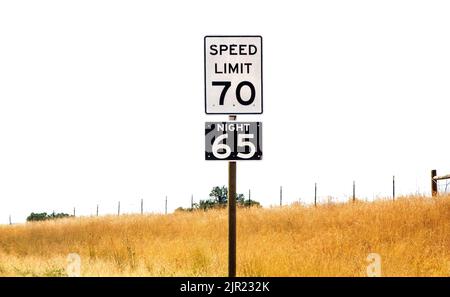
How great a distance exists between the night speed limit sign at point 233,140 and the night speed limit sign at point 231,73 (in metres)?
0.21

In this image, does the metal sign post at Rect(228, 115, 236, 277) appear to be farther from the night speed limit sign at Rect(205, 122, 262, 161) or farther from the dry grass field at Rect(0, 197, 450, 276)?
the dry grass field at Rect(0, 197, 450, 276)

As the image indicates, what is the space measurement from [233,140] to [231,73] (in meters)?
0.98

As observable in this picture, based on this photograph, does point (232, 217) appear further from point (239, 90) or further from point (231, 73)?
point (231, 73)

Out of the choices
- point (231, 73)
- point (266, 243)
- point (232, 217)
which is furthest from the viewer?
point (266, 243)

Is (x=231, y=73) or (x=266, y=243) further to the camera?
(x=266, y=243)

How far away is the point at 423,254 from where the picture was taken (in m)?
14.5

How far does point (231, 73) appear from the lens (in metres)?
8.12

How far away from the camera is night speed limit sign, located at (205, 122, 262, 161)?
26.7 feet

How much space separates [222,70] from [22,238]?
21945mm

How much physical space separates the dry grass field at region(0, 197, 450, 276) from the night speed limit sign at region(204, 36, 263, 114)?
4904 millimetres

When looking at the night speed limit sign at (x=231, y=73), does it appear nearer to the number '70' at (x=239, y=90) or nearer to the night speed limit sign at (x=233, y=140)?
the number '70' at (x=239, y=90)

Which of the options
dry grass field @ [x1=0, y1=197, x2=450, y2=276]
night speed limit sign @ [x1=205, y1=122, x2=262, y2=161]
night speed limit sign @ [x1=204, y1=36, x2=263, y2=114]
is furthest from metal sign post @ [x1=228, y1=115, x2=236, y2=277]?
dry grass field @ [x1=0, y1=197, x2=450, y2=276]

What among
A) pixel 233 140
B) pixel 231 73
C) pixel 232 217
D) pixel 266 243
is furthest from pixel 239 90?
pixel 266 243

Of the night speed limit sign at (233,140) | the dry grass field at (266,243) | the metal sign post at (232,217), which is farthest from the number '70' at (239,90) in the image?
the dry grass field at (266,243)
